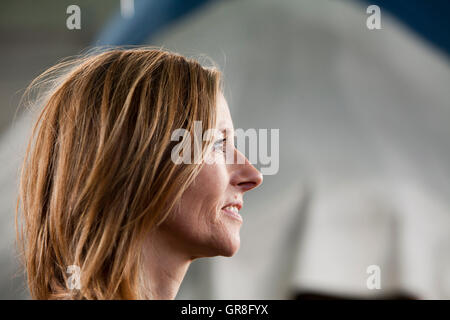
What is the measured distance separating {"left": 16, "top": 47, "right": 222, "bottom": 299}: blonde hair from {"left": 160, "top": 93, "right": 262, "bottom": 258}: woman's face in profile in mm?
28

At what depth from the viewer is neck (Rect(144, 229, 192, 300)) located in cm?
78

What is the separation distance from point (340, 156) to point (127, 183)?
85 centimetres

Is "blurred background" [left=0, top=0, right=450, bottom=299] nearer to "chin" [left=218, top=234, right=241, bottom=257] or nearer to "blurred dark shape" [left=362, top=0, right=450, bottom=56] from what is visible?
"blurred dark shape" [left=362, top=0, right=450, bottom=56]

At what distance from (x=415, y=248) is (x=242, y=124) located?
642mm

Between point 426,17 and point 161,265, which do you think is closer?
point 161,265

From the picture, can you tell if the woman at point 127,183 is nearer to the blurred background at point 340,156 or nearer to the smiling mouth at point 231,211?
the smiling mouth at point 231,211

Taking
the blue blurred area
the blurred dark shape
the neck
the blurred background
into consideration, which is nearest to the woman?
the neck

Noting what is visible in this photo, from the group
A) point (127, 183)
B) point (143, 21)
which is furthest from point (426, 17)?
point (127, 183)

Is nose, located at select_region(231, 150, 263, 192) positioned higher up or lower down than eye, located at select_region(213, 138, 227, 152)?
lower down

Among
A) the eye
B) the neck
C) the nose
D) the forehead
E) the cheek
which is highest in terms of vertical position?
the forehead

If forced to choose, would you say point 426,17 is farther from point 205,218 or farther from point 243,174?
point 205,218

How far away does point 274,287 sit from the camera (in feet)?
4.72

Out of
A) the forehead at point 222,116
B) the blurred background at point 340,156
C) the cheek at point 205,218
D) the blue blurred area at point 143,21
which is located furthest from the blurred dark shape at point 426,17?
the cheek at point 205,218

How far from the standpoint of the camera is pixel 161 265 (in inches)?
31.1
